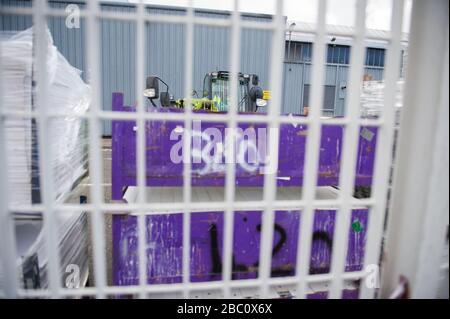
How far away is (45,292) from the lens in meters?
1.02

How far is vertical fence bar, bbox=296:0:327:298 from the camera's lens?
100cm

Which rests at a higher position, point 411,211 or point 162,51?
point 162,51

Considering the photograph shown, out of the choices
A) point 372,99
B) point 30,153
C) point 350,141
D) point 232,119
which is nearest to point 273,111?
point 232,119

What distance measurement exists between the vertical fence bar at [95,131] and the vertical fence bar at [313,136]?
2.48 ft

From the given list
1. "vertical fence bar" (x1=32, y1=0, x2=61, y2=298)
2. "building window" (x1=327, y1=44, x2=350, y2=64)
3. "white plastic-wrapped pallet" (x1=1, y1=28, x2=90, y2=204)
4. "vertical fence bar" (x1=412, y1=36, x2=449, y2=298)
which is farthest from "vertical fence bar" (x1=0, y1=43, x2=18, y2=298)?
"building window" (x1=327, y1=44, x2=350, y2=64)

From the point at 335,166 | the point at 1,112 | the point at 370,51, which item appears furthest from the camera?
the point at 370,51

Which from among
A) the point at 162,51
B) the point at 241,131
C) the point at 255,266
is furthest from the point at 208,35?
the point at 255,266

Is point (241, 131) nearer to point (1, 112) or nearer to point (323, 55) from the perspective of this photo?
point (323, 55)

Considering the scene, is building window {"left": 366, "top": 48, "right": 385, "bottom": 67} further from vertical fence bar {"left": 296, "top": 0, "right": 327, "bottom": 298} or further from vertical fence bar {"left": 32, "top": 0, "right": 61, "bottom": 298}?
vertical fence bar {"left": 32, "top": 0, "right": 61, "bottom": 298}

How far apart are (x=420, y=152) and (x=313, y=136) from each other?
41 cm

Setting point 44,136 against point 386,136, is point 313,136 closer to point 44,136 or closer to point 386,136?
point 386,136

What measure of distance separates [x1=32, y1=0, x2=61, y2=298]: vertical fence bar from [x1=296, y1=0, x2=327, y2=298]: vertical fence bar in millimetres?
917

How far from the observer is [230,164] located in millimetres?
938

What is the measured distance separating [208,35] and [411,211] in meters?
8.30
